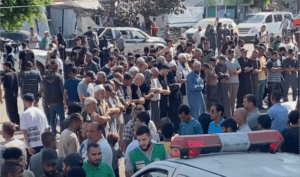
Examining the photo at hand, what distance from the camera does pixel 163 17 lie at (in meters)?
44.7

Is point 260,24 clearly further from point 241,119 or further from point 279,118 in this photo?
point 241,119

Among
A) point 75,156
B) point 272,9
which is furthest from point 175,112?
point 272,9

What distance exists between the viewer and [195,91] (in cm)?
1410

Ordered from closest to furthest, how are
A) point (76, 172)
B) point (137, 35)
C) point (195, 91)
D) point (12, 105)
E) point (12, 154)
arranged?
point (76, 172) → point (12, 154) → point (195, 91) → point (12, 105) → point (137, 35)

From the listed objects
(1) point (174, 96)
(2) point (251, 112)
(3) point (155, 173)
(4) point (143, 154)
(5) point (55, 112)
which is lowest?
(5) point (55, 112)

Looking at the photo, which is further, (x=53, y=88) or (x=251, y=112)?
(x=53, y=88)

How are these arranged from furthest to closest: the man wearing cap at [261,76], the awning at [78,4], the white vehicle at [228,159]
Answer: the awning at [78,4] < the man wearing cap at [261,76] < the white vehicle at [228,159]

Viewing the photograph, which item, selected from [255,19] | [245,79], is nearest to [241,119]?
[245,79]

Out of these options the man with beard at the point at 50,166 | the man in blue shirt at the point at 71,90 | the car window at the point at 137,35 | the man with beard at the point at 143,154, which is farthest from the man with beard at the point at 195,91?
the car window at the point at 137,35

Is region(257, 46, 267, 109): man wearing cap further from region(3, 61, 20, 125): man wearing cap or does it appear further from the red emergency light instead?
the red emergency light

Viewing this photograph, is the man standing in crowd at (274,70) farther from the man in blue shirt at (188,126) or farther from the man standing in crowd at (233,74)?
the man in blue shirt at (188,126)

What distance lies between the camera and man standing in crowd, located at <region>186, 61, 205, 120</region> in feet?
45.8

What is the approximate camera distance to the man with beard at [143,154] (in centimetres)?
740

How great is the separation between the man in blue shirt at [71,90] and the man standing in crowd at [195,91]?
2.36 meters
